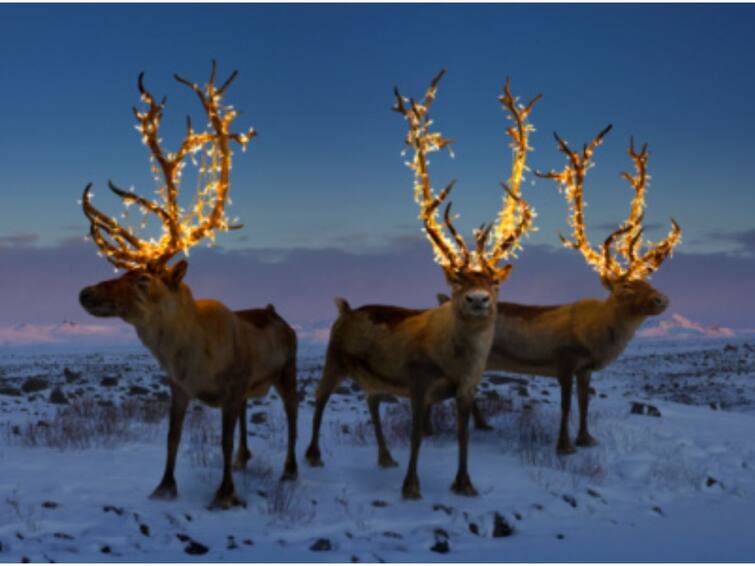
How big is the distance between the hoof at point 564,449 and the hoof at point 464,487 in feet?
9.33

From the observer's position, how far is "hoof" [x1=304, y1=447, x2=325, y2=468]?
993 centimetres

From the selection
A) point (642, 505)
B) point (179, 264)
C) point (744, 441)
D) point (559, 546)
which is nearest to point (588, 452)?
point (642, 505)

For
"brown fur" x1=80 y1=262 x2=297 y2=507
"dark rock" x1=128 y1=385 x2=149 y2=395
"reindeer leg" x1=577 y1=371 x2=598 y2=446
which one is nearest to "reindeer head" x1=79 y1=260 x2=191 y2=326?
"brown fur" x1=80 y1=262 x2=297 y2=507

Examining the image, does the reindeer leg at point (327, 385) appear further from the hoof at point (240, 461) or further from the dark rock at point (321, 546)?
the dark rock at point (321, 546)

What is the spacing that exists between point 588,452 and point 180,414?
610cm

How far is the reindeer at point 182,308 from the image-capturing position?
304 inches

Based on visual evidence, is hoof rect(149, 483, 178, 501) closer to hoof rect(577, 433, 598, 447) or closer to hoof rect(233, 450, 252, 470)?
hoof rect(233, 450, 252, 470)

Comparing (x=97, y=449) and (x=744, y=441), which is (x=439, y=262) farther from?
(x=744, y=441)

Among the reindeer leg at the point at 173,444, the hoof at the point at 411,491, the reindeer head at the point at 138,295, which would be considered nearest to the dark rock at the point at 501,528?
Answer: the hoof at the point at 411,491

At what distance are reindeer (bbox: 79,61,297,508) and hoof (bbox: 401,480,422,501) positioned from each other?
1.51 metres

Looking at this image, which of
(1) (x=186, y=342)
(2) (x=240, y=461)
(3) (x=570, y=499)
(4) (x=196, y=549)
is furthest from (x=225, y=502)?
(3) (x=570, y=499)

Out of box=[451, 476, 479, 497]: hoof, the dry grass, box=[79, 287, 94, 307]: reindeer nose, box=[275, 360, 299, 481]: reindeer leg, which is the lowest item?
box=[451, 476, 479, 497]: hoof

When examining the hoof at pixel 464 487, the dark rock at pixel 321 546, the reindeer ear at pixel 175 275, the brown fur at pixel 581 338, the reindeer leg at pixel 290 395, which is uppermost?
the reindeer ear at pixel 175 275

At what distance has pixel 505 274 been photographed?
28.4 ft
